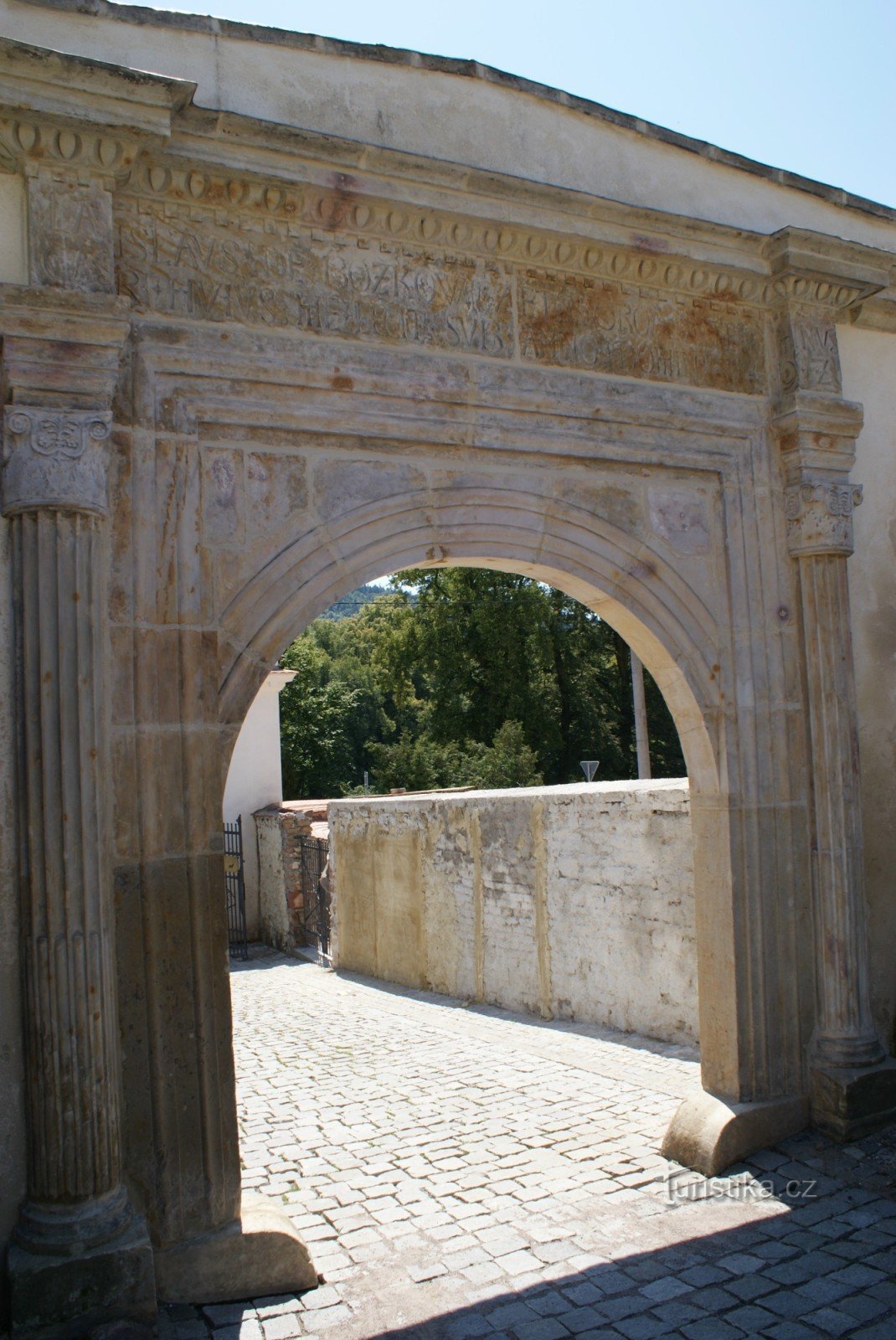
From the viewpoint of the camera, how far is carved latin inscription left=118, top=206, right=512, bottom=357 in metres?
3.77

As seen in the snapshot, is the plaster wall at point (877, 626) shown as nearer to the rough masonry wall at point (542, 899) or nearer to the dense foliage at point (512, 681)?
the rough masonry wall at point (542, 899)

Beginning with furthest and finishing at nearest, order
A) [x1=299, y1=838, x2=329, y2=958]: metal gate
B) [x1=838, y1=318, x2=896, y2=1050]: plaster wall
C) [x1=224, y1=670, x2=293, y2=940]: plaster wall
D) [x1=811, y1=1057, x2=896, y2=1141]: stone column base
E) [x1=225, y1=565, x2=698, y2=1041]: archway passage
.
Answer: [x1=224, y1=670, x2=293, y2=940]: plaster wall, [x1=299, y1=838, x2=329, y2=958]: metal gate, [x1=225, y1=565, x2=698, y2=1041]: archway passage, [x1=838, y1=318, x2=896, y2=1050]: plaster wall, [x1=811, y1=1057, x2=896, y2=1141]: stone column base

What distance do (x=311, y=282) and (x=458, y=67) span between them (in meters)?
1.17

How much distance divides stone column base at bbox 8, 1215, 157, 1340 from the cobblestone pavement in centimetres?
22

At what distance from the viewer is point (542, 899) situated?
25.6 feet

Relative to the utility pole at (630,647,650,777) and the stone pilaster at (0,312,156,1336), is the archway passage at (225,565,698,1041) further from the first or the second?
the stone pilaster at (0,312,156,1336)

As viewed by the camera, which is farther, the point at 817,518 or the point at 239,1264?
the point at 817,518

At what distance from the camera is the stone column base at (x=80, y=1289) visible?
3.02 m

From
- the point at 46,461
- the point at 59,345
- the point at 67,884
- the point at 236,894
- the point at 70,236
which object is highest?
the point at 70,236

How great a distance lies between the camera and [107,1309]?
308 centimetres

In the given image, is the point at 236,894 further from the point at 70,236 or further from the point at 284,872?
the point at 70,236

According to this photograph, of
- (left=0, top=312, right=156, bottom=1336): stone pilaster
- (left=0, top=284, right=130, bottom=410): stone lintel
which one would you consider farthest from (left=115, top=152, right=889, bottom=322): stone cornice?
(left=0, top=312, right=156, bottom=1336): stone pilaster

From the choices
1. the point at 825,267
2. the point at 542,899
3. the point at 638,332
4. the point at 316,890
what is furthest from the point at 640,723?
the point at 638,332

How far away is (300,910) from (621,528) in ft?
32.6
